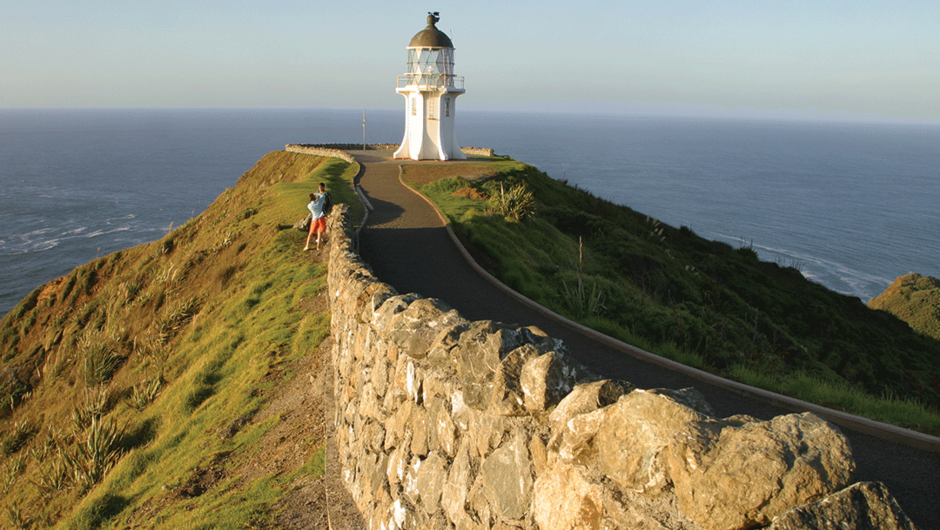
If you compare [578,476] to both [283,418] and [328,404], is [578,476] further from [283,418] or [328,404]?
[283,418]

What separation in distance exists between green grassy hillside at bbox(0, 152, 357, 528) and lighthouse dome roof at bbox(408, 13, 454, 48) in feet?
61.2

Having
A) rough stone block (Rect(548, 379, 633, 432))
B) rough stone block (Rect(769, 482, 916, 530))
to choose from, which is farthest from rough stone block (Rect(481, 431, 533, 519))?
rough stone block (Rect(769, 482, 916, 530))

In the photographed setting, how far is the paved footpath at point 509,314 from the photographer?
4.61m

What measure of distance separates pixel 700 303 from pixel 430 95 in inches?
921

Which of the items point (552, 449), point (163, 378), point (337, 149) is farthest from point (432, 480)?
point (337, 149)

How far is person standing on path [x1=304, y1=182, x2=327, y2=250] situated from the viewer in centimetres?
1438

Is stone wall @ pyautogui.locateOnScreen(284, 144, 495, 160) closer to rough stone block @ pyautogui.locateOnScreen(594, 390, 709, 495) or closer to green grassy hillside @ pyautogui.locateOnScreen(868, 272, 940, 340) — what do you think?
green grassy hillside @ pyautogui.locateOnScreen(868, 272, 940, 340)

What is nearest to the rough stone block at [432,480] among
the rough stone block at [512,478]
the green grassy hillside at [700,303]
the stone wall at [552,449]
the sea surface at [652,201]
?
the stone wall at [552,449]

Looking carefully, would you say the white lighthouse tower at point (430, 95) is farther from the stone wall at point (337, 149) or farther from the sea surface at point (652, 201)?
the sea surface at point (652, 201)

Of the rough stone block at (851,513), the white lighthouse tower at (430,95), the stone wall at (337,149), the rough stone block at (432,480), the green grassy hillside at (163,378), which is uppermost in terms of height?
the white lighthouse tower at (430,95)

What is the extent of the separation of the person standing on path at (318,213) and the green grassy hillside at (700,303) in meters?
4.02

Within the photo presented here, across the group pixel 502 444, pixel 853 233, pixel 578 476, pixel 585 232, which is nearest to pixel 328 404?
pixel 502 444

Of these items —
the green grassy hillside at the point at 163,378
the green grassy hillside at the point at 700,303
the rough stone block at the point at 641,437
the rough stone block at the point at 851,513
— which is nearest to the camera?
the rough stone block at the point at 851,513

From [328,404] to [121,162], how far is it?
12928 centimetres
